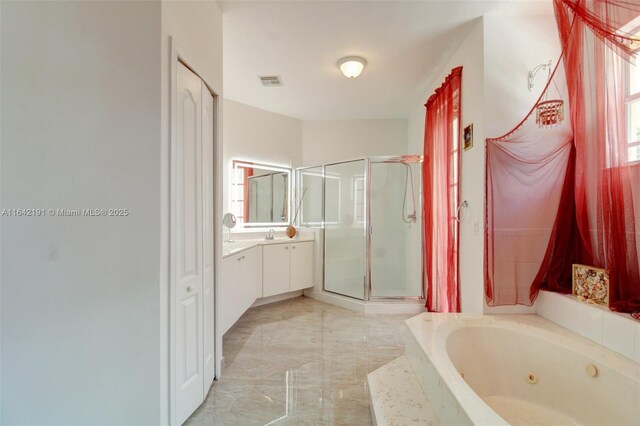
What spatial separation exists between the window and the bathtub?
3.36 ft

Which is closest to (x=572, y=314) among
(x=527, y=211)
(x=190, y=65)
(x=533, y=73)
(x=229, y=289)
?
(x=527, y=211)

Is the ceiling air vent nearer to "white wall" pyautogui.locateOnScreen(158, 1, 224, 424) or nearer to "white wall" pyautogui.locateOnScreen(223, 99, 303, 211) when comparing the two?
"white wall" pyautogui.locateOnScreen(223, 99, 303, 211)

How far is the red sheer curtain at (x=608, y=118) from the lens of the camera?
1384mm

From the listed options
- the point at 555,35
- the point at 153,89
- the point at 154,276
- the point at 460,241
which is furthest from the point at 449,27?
the point at 154,276

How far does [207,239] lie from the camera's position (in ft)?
5.98

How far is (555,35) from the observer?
2.06 metres

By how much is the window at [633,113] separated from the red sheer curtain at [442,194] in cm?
108

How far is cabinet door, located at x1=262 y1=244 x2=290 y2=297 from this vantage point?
11.3 ft

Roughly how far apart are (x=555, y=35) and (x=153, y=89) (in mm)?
2707

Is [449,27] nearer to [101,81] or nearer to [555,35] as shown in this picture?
[555,35]

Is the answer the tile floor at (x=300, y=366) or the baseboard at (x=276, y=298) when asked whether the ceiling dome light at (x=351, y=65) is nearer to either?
the tile floor at (x=300, y=366)

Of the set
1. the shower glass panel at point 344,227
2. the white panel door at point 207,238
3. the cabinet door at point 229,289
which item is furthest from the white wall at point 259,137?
the white panel door at point 207,238

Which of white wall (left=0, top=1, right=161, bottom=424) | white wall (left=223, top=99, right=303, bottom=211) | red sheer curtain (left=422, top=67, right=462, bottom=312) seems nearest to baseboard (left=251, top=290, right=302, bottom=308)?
white wall (left=223, top=99, right=303, bottom=211)

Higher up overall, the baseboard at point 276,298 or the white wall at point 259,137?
the white wall at point 259,137
